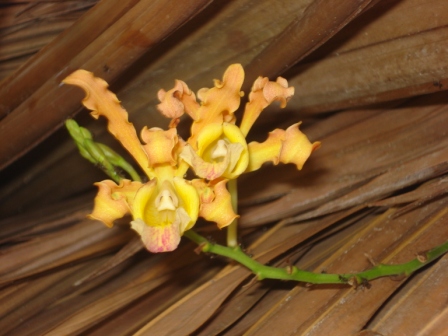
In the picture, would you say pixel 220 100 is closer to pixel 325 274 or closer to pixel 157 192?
pixel 157 192

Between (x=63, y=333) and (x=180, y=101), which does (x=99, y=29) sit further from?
(x=63, y=333)

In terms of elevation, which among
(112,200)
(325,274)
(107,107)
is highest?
(107,107)

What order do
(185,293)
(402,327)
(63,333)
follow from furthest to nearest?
(185,293) < (63,333) < (402,327)

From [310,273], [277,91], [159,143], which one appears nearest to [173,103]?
[159,143]

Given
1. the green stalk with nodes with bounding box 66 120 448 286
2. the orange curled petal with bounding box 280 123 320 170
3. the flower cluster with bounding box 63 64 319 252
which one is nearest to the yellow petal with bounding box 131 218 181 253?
the flower cluster with bounding box 63 64 319 252

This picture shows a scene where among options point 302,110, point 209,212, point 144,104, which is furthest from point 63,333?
point 302,110

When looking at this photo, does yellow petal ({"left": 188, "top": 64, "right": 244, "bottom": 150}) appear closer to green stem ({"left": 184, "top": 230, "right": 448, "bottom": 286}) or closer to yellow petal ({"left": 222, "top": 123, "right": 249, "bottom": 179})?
yellow petal ({"left": 222, "top": 123, "right": 249, "bottom": 179})

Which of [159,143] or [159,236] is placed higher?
[159,143]
